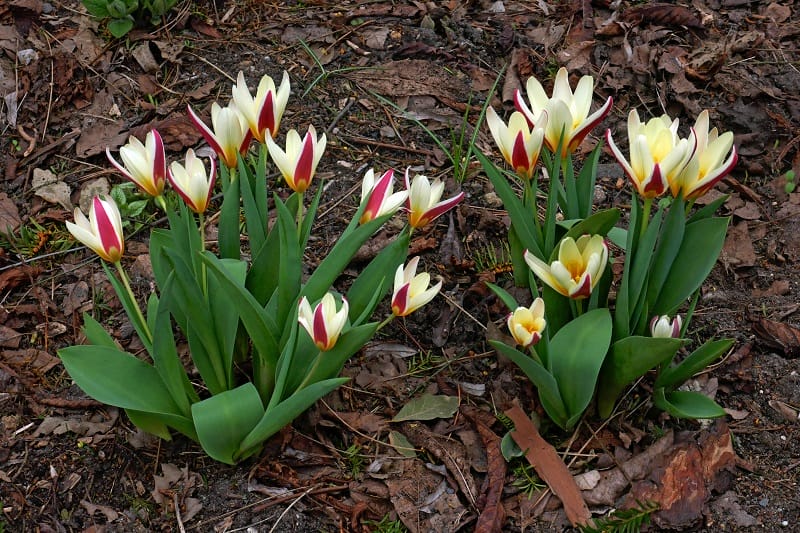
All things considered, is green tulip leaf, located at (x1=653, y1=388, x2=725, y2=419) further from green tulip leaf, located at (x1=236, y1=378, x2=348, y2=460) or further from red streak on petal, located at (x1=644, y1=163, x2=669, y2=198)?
green tulip leaf, located at (x1=236, y1=378, x2=348, y2=460)

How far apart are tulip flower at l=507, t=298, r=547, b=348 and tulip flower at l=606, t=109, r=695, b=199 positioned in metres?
0.36

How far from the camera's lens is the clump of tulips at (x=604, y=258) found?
6.42 ft

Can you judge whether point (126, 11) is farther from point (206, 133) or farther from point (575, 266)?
point (575, 266)

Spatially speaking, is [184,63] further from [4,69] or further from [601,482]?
[601,482]

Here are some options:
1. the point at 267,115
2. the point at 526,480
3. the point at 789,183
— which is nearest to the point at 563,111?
the point at 267,115

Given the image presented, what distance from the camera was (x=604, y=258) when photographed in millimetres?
2004

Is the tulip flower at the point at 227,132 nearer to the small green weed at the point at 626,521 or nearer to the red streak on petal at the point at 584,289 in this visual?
the red streak on petal at the point at 584,289

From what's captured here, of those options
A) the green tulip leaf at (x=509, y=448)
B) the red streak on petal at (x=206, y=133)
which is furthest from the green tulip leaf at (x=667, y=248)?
the red streak on petal at (x=206, y=133)

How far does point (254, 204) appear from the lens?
2.17 m

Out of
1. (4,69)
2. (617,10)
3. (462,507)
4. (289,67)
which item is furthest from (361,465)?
(617,10)

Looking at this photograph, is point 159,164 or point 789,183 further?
point 789,183

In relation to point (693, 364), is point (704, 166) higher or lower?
higher

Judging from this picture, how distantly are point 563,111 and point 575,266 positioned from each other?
1.23 feet

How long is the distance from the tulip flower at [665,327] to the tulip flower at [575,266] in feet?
0.66
